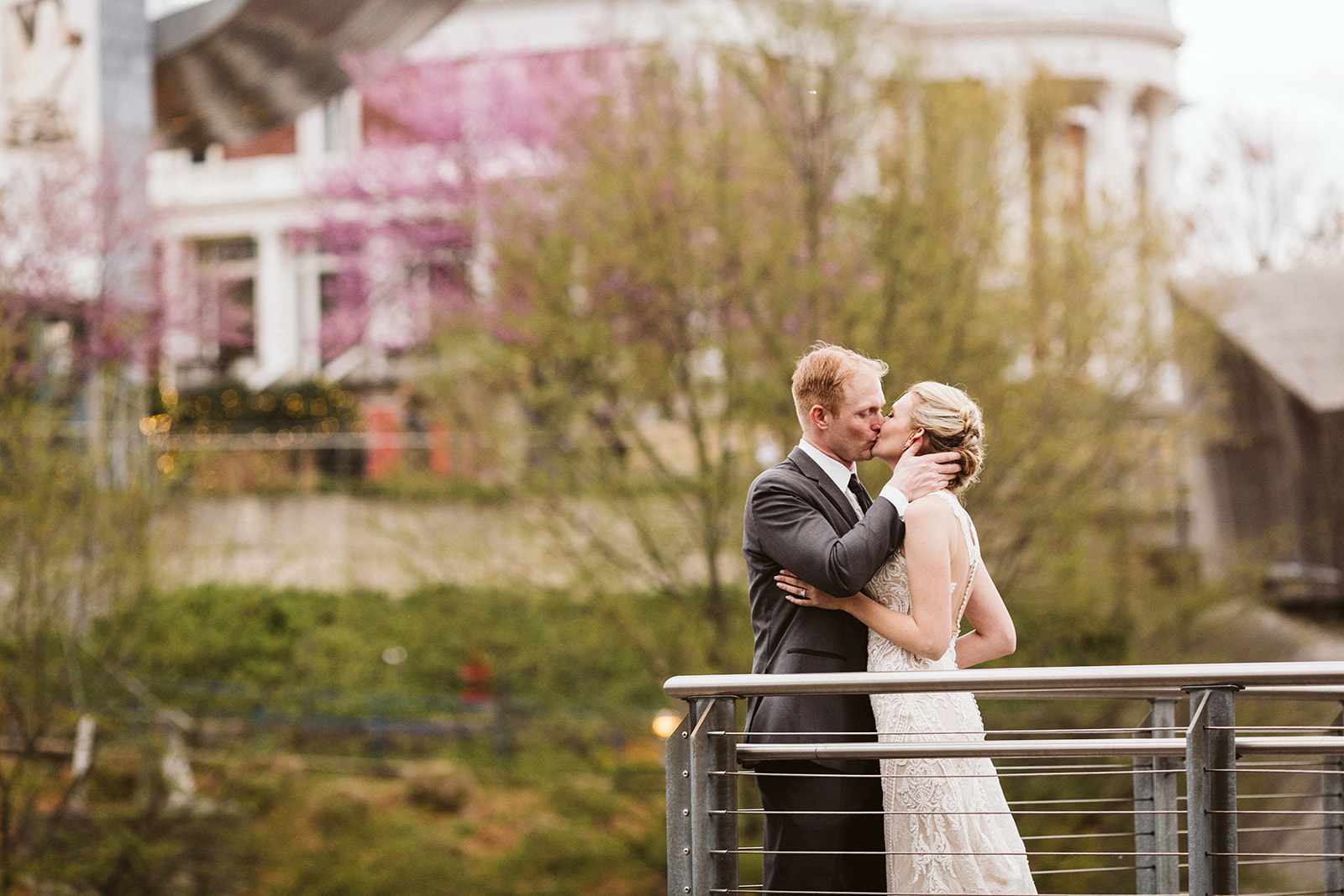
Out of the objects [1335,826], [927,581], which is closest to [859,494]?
[927,581]

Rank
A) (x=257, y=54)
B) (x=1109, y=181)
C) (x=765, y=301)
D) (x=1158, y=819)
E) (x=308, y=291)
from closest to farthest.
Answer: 1. (x=1158, y=819)
2. (x=765, y=301)
3. (x=1109, y=181)
4. (x=257, y=54)
5. (x=308, y=291)

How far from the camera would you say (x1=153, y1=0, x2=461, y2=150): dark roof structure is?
19.7 meters

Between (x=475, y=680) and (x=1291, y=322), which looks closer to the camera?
(x=1291, y=322)

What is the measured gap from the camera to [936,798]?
361cm

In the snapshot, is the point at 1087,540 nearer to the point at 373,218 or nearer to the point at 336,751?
the point at 336,751

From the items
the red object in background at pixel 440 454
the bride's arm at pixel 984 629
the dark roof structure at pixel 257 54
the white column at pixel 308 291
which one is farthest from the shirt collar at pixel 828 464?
the white column at pixel 308 291

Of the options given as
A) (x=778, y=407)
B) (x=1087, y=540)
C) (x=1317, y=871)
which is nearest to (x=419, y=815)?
(x=778, y=407)

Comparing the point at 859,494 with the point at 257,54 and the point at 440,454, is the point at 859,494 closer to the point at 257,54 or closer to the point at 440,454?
the point at 440,454

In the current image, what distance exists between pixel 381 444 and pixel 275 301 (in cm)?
1228

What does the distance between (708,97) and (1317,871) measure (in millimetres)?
8356

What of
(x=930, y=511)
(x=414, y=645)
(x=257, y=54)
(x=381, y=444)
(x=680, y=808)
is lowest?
(x=414, y=645)

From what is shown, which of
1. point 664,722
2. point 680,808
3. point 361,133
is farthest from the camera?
A: point 361,133

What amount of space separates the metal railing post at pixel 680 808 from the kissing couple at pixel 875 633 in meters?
0.17

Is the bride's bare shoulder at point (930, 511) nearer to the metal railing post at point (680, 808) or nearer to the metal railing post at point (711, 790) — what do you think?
the metal railing post at point (711, 790)
